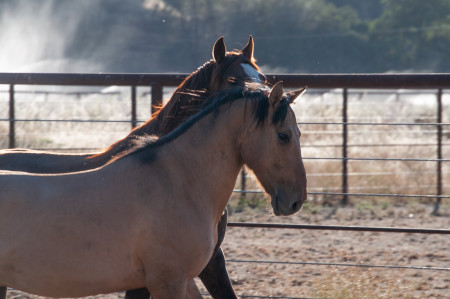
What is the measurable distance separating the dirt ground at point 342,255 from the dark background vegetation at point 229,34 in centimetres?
2738

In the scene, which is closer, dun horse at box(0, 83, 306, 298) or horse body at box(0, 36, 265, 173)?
dun horse at box(0, 83, 306, 298)

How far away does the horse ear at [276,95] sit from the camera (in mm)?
2586

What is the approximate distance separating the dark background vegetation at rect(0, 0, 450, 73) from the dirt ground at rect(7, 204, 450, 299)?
89.8ft

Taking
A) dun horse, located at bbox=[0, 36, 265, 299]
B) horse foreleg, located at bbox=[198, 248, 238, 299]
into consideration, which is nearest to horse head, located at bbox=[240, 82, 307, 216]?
dun horse, located at bbox=[0, 36, 265, 299]

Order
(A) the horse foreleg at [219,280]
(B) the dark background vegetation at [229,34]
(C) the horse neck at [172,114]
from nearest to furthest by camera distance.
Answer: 1. (C) the horse neck at [172,114]
2. (A) the horse foreleg at [219,280]
3. (B) the dark background vegetation at [229,34]

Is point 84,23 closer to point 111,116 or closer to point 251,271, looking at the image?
point 111,116

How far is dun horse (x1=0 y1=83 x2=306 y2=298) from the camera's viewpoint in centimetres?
247

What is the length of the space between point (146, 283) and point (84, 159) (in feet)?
2.59

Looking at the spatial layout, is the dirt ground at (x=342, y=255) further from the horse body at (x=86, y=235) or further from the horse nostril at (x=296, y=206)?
the horse body at (x=86, y=235)

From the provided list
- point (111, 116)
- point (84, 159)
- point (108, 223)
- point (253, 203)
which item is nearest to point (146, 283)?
point (108, 223)

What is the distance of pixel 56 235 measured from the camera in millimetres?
2465

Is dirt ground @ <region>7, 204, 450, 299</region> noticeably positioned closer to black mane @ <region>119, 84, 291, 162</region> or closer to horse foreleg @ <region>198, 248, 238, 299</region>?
horse foreleg @ <region>198, 248, 238, 299</region>

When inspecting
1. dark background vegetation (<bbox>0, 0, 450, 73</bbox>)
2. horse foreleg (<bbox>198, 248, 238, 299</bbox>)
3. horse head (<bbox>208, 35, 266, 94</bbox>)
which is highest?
dark background vegetation (<bbox>0, 0, 450, 73</bbox>)

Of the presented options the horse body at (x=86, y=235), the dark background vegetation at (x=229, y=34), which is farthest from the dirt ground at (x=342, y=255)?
the dark background vegetation at (x=229, y=34)
